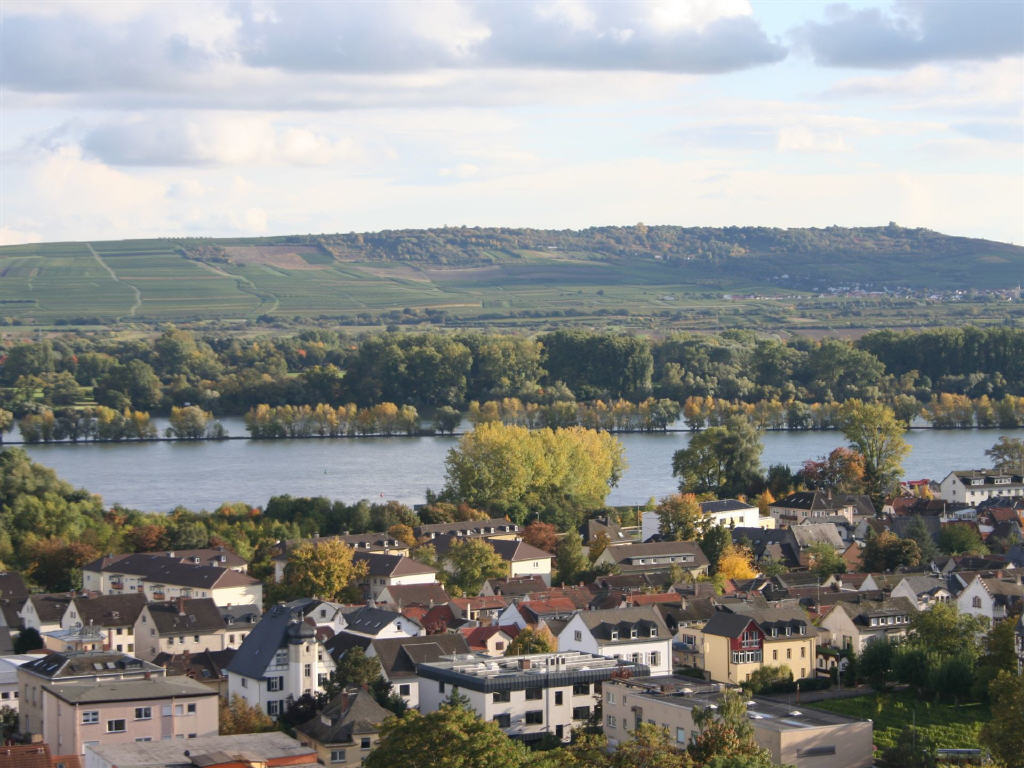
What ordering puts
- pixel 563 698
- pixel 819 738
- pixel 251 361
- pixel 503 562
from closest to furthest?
1. pixel 819 738
2. pixel 563 698
3. pixel 503 562
4. pixel 251 361

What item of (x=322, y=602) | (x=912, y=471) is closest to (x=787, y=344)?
(x=912, y=471)

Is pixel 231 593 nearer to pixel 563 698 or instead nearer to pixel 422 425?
pixel 563 698

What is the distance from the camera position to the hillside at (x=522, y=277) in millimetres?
105688

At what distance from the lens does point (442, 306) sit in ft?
366

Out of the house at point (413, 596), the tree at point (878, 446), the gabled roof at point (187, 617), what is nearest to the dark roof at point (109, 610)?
the gabled roof at point (187, 617)

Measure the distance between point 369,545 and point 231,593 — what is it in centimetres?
416

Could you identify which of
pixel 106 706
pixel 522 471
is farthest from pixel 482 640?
pixel 522 471

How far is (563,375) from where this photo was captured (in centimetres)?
6794

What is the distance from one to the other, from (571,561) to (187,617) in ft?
26.4

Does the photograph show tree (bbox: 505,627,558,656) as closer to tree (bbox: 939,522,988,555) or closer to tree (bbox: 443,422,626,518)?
tree (bbox: 939,522,988,555)

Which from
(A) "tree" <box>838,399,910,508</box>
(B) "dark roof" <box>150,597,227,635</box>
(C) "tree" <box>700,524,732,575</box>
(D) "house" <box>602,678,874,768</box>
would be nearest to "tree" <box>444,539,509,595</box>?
(C) "tree" <box>700,524,732,575</box>

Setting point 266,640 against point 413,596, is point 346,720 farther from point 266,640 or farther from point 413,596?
point 413,596

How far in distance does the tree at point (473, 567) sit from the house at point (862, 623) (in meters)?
5.76

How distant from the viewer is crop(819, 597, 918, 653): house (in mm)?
22469
